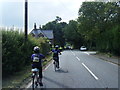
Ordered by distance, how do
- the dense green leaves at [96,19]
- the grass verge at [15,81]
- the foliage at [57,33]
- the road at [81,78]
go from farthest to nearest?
the foliage at [57,33] < the dense green leaves at [96,19] < the road at [81,78] < the grass verge at [15,81]

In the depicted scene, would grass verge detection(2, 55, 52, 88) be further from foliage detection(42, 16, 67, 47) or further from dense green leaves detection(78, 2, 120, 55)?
foliage detection(42, 16, 67, 47)

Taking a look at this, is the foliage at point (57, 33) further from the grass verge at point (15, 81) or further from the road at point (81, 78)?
the grass verge at point (15, 81)

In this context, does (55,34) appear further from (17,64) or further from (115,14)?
(17,64)

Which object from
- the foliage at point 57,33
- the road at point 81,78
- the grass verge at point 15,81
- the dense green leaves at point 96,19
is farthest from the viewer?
the foliage at point 57,33

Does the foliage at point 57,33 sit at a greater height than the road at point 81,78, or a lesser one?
greater

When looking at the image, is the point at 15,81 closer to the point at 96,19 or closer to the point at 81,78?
the point at 81,78

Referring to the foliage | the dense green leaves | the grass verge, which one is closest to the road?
the grass verge

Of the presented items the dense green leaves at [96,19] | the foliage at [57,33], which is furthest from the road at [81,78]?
the foliage at [57,33]

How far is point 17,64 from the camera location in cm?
1524

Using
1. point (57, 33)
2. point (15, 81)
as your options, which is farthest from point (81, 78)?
point (57, 33)

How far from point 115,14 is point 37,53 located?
126 feet

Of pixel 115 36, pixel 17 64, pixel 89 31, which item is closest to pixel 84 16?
pixel 89 31

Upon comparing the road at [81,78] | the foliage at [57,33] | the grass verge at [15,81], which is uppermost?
the foliage at [57,33]

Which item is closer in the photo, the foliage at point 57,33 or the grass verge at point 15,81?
the grass verge at point 15,81
